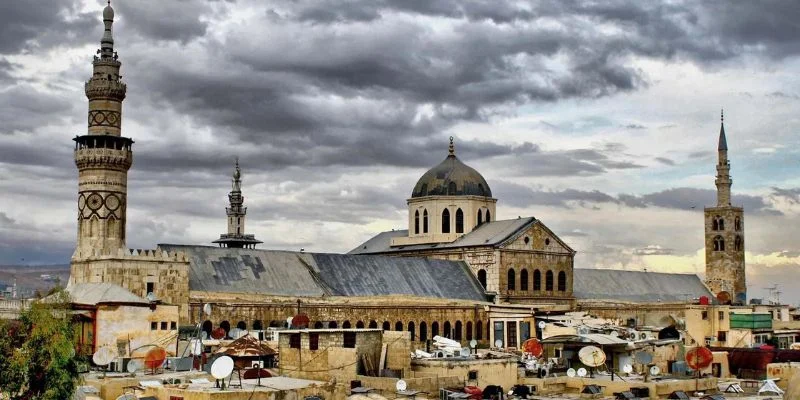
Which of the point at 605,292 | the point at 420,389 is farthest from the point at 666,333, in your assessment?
the point at 420,389

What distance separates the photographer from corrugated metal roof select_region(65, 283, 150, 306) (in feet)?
193

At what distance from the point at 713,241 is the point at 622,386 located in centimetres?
7039

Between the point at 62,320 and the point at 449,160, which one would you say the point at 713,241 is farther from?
the point at 62,320

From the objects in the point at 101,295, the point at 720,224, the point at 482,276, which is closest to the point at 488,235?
the point at 482,276

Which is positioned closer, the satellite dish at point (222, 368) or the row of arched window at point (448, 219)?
the satellite dish at point (222, 368)

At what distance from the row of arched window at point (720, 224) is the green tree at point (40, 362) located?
9186cm

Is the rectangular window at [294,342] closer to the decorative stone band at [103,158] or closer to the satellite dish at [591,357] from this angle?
the satellite dish at [591,357]

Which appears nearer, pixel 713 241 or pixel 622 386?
pixel 622 386

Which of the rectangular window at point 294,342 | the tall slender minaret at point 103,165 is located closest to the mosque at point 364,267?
the tall slender minaret at point 103,165

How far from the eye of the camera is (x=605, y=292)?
99938 mm

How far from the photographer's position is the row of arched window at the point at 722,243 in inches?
4606

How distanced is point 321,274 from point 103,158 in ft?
56.9

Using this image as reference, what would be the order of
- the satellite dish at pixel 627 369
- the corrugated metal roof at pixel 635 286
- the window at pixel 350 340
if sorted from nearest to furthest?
the window at pixel 350 340
the satellite dish at pixel 627 369
the corrugated metal roof at pixel 635 286

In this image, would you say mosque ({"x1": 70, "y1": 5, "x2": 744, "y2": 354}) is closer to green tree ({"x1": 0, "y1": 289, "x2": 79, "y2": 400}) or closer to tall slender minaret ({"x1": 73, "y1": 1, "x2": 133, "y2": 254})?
tall slender minaret ({"x1": 73, "y1": 1, "x2": 133, "y2": 254})
